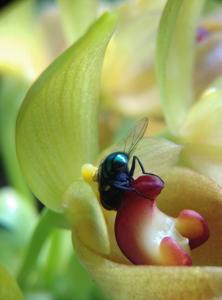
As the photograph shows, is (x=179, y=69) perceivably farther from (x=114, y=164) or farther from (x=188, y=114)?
(x=114, y=164)

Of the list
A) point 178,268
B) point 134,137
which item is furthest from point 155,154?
point 178,268

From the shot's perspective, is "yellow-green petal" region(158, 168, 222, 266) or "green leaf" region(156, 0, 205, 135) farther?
"green leaf" region(156, 0, 205, 135)

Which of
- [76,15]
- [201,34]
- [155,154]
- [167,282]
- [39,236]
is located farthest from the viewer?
[201,34]

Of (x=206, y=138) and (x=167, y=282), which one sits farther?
(x=206, y=138)

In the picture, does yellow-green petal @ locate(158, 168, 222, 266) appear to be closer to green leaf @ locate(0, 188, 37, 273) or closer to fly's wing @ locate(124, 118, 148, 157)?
fly's wing @ locate(124, 118, 148, 157)

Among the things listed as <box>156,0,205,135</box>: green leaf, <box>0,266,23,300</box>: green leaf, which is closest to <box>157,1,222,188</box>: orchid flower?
<box>156,0,205,135</box>: green leaf
